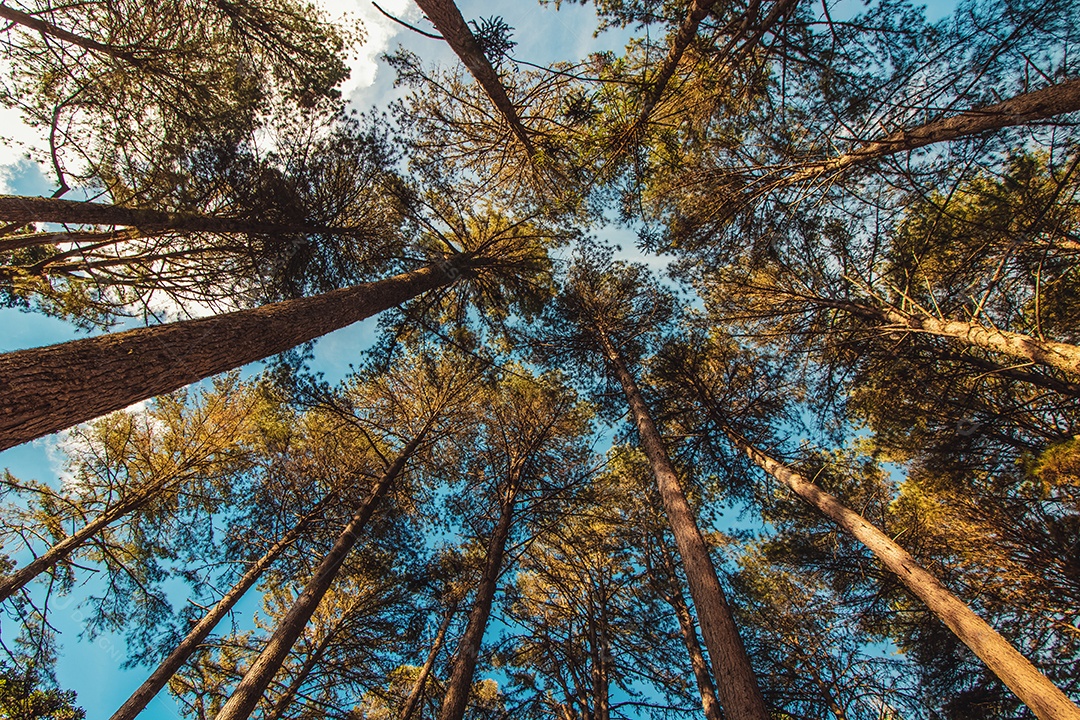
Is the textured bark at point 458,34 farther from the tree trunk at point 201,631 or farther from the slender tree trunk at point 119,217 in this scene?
the tree trunk at point 201,631

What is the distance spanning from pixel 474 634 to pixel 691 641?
4240 mm

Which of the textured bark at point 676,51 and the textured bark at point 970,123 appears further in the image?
the textured bark at point 676,51

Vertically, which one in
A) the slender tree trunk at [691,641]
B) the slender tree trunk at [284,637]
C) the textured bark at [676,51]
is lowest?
the slender tree trunk at [284,637]

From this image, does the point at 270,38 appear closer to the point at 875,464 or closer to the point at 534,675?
the point at 534,675

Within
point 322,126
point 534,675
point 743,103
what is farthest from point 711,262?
point 534,675

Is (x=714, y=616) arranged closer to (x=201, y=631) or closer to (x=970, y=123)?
(x=970, y=123)

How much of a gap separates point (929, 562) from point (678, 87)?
9679mm

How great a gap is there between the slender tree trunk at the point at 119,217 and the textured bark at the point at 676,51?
6269mm

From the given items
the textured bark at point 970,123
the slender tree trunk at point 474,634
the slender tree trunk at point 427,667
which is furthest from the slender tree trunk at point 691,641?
the textured bark at point 970,123

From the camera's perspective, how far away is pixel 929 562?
694 centimetres

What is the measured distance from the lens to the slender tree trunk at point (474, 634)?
459 centimetres

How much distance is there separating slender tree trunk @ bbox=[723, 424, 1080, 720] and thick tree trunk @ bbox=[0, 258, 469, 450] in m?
7.16

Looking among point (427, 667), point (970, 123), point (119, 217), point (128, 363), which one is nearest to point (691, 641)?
point (427, 667)

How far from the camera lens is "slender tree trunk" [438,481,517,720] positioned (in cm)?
459
